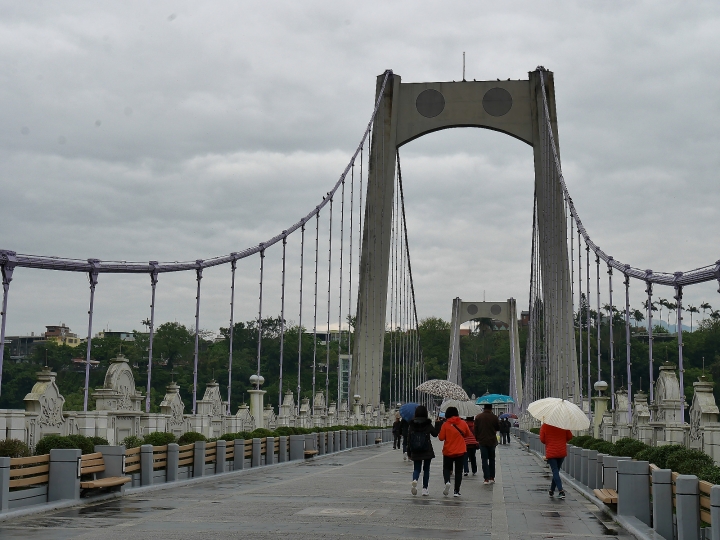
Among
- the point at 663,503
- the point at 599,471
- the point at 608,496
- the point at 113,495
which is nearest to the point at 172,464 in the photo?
the point at 113,495

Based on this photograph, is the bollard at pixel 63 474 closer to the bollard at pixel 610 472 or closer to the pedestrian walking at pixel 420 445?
the pedestrian walking at pixel 420 445

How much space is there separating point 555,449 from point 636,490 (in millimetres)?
4208

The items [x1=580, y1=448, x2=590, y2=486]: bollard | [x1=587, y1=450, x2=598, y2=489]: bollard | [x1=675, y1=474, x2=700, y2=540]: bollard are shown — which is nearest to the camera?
[x1=675, y1=474, x2=700, y2=540]: bollard

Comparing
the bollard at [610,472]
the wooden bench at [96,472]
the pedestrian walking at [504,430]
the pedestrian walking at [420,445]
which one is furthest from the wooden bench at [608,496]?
the pedestrian walking at [504,430]

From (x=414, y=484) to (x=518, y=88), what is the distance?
36.9 meters

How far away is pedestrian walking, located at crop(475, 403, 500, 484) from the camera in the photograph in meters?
20.7

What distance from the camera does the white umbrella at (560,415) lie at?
1753 cm

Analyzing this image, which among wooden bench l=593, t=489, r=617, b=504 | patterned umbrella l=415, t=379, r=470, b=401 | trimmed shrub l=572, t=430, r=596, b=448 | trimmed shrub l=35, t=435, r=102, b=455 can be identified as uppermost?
patterned umbrella l=415, t=379, r=470, b=401

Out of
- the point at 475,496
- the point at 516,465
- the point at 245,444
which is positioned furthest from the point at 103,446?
the point at 516,465

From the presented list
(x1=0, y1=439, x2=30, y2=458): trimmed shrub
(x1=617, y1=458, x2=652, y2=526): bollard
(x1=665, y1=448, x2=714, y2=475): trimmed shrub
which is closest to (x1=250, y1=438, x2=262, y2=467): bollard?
(x1=0, y1=439, x2=30, y2=458): trimmed shrub

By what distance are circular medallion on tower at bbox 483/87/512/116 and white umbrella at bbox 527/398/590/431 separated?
35.1 metres

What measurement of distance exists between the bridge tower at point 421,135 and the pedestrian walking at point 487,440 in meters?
28.0

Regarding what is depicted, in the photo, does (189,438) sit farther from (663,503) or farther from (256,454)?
(663,503)

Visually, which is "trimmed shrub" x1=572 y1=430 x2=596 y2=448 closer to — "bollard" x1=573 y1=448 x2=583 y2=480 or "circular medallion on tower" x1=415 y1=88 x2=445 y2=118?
"bollard" x1=573 y1=448 x2=583 y2=480
